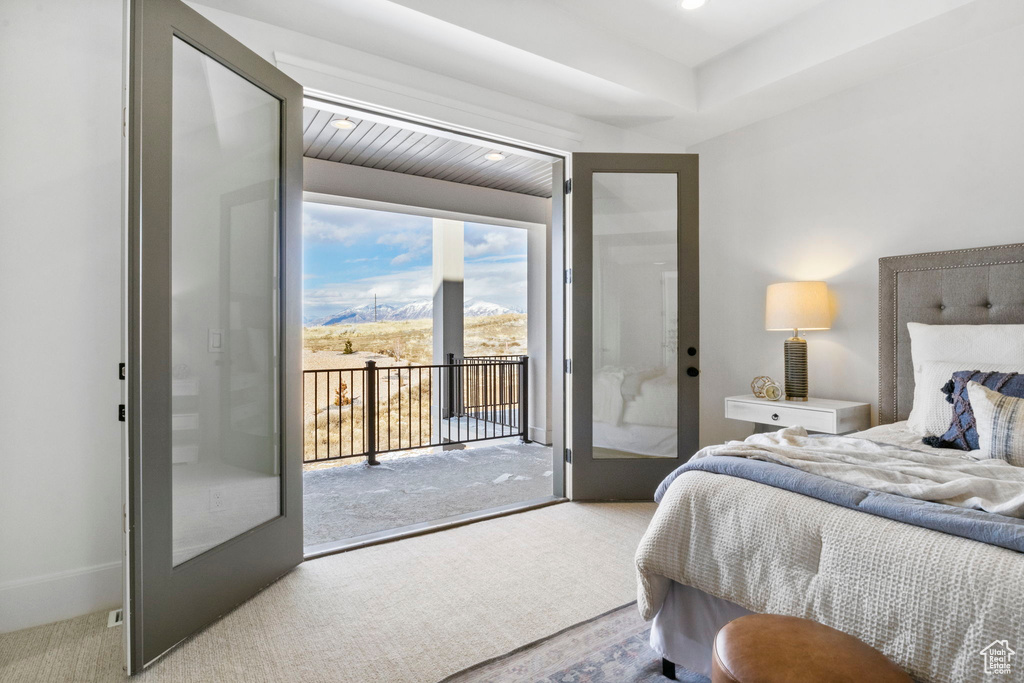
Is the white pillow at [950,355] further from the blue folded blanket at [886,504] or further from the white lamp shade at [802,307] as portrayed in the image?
the blue folded blanket at [886,504]

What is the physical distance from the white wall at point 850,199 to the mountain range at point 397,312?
154 inches

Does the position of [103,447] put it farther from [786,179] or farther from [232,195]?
[786,179]

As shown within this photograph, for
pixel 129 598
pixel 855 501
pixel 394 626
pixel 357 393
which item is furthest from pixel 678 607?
pixel 357 393

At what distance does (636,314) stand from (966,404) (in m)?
1.81

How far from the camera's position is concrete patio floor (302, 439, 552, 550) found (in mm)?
3275

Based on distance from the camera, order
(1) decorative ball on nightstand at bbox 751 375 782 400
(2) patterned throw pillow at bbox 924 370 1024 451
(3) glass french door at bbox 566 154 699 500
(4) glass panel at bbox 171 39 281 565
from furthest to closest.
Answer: (3) glass french door at bbox 566 154 699 500
(1) decorative ball on nightstand at bbox 751 375 782 400
(2) patterned throw pillow at bbox 924 370 1024 451
(4) glass panel at bbox 171 39 281 565

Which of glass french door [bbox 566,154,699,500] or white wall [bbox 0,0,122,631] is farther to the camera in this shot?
glass french door [bbox 566,154,699,500]

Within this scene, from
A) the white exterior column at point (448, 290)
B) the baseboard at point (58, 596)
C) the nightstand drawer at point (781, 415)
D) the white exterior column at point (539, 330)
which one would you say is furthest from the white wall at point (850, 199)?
the baseboard at point (58, 596)

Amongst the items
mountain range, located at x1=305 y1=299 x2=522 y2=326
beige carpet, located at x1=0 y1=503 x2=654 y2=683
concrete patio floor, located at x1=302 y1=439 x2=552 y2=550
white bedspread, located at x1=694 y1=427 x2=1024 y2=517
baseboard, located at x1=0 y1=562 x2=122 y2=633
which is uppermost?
mountain range, located at x1=305 y1=299 x2=522 y2=326

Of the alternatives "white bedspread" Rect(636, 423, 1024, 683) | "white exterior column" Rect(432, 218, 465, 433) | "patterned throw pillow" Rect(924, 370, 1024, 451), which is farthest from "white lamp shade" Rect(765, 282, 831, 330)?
"white exterior column" Rect(432, 218, 465, 433)

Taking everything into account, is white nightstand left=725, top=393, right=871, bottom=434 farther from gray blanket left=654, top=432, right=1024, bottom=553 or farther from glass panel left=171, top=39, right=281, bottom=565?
glass panel left=171, top=39, right=281, bottom=565

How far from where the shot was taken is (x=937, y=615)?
118cm

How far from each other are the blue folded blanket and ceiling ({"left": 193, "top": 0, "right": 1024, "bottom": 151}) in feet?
7.49

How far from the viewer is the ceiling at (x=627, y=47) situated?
8.29ft
